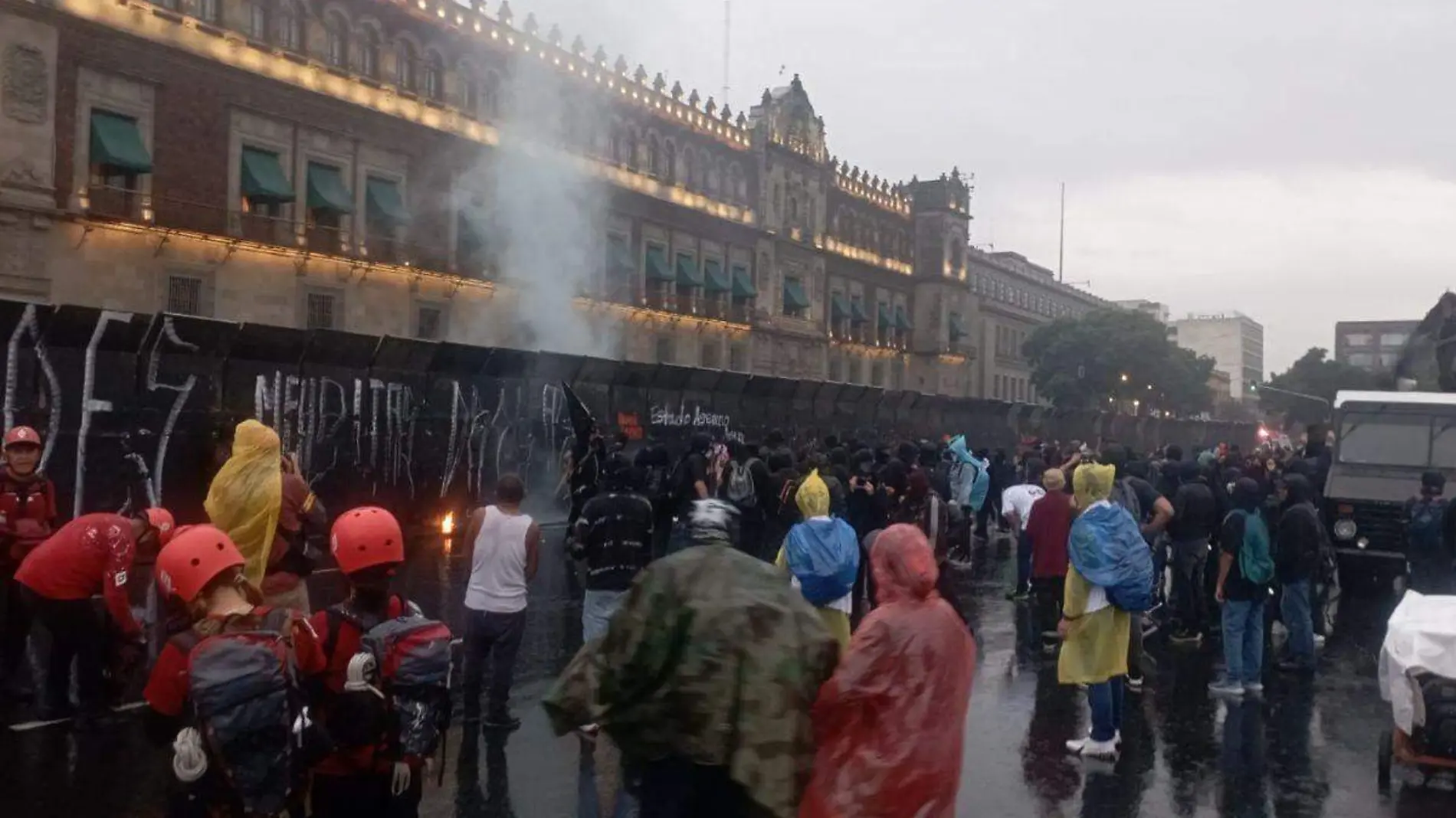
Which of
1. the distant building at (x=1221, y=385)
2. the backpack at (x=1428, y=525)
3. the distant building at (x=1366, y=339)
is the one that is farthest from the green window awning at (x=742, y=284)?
the distant building at (x=1221, y=385)

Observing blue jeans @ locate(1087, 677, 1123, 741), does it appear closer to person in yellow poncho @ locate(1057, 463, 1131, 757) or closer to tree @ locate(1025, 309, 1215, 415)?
person in yellow poncho @ locate(1057, 463, 1131, 757)

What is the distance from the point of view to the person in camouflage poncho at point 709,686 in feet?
10.9

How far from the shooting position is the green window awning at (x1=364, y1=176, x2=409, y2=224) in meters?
33.1

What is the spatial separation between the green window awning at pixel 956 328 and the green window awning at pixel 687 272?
24.4 meters

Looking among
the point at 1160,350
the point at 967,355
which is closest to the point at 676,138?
the point at 967,355

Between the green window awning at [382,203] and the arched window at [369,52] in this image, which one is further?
the green window awning at [382,203]

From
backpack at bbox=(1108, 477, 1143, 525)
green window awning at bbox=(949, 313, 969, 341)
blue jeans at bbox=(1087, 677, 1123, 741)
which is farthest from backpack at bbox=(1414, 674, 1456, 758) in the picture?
green window awning at bbox=(949, 313, 969, 341)

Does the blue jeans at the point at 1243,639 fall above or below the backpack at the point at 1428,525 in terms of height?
below

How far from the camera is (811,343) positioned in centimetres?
5494

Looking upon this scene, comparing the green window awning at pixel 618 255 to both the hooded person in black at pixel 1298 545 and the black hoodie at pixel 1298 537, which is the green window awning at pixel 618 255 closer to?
the hooded person in black at pixel 1298 545

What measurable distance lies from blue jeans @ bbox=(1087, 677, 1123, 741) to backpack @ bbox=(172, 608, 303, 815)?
5.01m

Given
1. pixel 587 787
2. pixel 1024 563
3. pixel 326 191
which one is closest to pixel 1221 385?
pixel 326 191

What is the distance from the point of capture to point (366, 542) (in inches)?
153

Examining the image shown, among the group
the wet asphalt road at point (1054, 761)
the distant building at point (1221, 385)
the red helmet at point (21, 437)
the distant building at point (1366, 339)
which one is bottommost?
the wet asphalt road at point (1054, 761)
